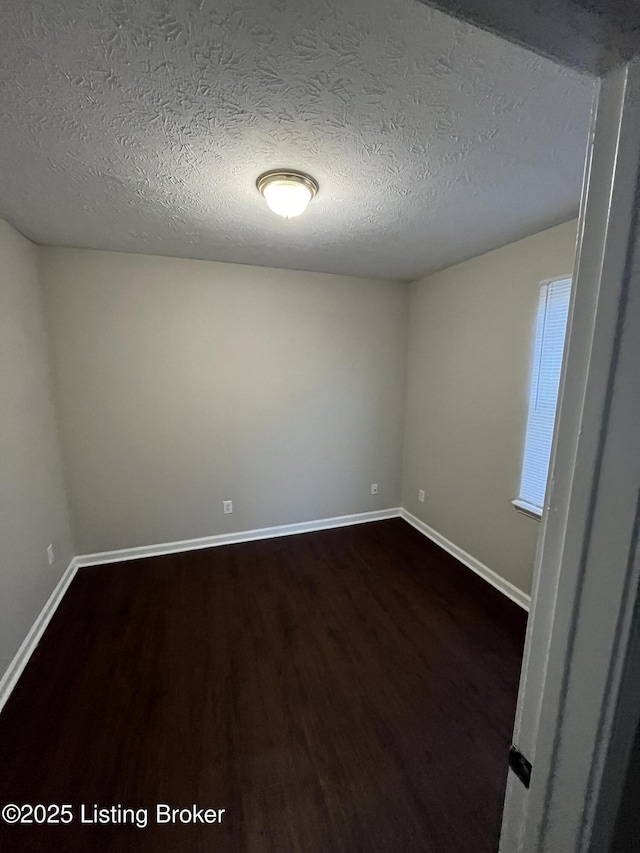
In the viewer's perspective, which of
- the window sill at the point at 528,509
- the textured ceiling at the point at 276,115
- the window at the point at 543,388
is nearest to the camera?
the textured ceiling at the point at 276,115

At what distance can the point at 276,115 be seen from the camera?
3.65 feet

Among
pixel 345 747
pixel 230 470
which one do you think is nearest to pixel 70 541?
pixel 230 470

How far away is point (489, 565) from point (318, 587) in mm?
1275

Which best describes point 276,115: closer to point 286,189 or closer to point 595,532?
point 286,189

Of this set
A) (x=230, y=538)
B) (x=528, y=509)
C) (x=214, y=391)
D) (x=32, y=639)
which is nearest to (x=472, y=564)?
(x=528, y=509)

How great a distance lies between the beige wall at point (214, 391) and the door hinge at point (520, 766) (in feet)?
8.58

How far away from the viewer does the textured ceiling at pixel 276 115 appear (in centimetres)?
83

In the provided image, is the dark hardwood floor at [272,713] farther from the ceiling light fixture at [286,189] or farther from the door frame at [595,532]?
the ceiling light fixture at [286,189]

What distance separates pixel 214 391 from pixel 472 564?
2.48m

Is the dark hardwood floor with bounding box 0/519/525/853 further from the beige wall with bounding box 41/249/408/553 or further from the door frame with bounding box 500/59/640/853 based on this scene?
the door frame with bounding box 500/59/640/853

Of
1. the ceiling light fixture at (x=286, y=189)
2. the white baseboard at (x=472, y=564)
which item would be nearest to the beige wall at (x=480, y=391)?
the white baseboard at (x=472, y=564)

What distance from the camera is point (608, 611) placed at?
0.45 meters

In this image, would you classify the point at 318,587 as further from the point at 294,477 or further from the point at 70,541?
the point at 70,541

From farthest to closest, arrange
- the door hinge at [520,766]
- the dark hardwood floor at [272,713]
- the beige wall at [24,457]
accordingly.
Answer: the beige wall at [24,457] < the dark hardwood floor at [272,713] < the door hinge at [520,766]
